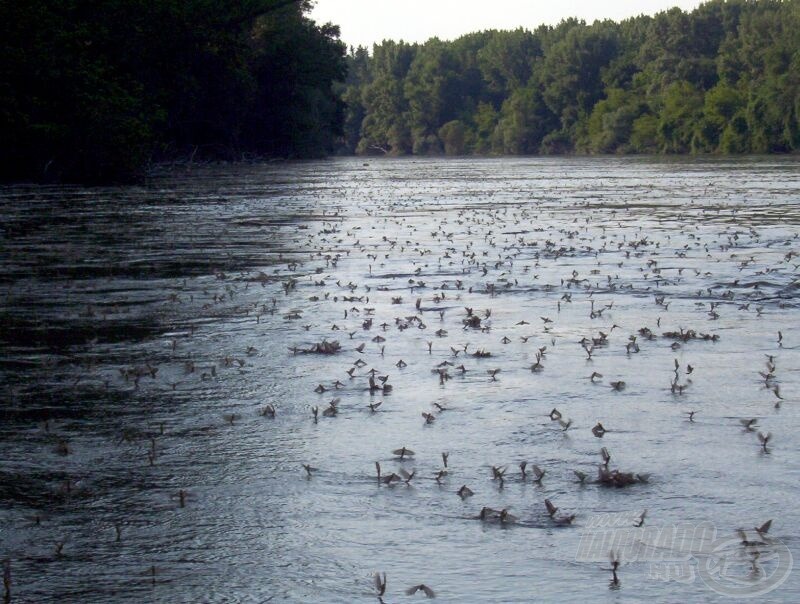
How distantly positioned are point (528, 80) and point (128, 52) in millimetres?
146969

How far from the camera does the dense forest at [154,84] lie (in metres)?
38.5

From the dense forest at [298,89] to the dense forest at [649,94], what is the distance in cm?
23

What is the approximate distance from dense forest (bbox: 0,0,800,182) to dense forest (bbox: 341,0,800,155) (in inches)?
8.9

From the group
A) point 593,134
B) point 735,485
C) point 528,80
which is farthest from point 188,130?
point 528,80

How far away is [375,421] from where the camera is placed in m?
7.32

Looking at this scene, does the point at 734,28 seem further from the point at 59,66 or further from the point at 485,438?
the point at 485,438

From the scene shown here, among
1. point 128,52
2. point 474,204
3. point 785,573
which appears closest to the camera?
point 785,573

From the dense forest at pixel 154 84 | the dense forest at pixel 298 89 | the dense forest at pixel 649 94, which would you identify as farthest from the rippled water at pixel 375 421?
the dense forest at pixel 649 94

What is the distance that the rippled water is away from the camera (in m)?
4.82

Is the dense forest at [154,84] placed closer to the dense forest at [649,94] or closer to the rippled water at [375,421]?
the rippled water at [375,421]

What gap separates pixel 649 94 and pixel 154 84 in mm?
96494

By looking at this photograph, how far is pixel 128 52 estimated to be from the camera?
55156mm

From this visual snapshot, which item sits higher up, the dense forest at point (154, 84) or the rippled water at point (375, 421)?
the dense forest at point (154, 84)

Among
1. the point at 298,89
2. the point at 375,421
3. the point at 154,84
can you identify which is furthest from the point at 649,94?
the point at 375,421
